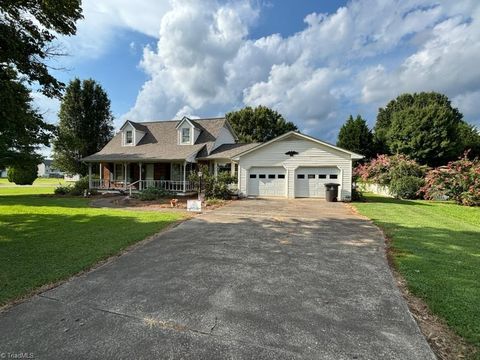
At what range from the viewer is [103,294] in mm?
4039

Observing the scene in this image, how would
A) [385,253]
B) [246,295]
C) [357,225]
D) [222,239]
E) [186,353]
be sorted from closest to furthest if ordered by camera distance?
[186,353], [246,295], [385,253], [222,239], [357,225]

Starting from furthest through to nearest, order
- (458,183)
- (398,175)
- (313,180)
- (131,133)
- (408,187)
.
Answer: (131,133), (398,175), (408,187), (313,180), (458,183)

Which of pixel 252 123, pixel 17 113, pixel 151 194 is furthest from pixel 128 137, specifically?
pixel 252 123

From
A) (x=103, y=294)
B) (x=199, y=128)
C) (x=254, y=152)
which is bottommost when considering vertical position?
(x=103, y=294)

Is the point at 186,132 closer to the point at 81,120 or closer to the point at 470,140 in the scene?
the point at 81,120

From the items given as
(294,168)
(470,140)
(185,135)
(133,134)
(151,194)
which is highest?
(470,140)

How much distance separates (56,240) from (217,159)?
1329cm

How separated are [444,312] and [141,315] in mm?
3937

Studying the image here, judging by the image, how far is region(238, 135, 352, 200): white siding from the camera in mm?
16359

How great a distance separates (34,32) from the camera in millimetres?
8852

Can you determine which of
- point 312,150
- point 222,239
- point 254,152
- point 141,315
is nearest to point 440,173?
point 312,150

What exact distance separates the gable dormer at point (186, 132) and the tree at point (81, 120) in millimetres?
14551

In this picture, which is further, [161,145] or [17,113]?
[161,145]

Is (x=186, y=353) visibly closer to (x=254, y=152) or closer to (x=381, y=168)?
(x=254, y=152)
